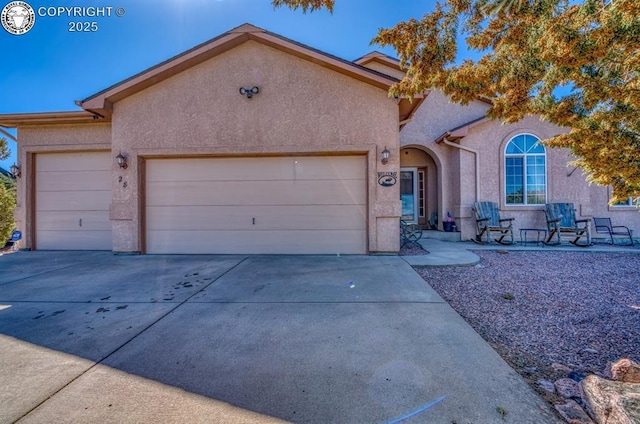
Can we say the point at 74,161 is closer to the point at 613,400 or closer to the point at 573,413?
the point at 573,413

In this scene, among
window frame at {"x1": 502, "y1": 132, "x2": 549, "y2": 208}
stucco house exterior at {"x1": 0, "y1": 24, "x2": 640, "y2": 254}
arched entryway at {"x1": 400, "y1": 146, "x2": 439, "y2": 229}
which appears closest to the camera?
stucco house exterior at {"x1": 0, "y1": 24, "x2": 640, "y2": 254}

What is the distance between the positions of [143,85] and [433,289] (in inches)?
322

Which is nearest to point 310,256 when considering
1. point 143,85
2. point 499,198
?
point 143,85

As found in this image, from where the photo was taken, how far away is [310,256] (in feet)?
22.3

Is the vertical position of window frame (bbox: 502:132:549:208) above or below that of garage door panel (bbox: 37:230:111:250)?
above

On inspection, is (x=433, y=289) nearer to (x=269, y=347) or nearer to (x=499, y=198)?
(x=269, y=347)

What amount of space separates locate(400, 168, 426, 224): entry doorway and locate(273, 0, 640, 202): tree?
637 cm

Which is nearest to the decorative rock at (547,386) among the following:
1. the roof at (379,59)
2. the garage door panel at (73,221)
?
the garage door panel at (73,221)

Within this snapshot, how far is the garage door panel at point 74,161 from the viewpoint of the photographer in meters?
7.89

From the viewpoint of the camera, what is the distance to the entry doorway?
10680 mm

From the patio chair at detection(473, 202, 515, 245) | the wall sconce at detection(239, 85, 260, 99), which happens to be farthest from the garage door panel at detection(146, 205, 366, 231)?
the patio chair at detection(473, 202, 515, 245)

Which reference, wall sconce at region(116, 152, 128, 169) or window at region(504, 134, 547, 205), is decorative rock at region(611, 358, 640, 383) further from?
wall sconce at region(116, 152, 128, 169)

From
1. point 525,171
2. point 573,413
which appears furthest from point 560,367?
point 525,171

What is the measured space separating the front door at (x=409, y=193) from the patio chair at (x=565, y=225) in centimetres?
401
